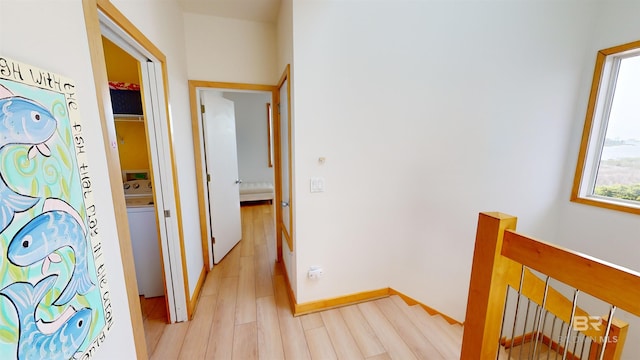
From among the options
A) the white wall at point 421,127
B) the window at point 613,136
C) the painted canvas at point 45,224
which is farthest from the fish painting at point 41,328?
the window at point 613,136

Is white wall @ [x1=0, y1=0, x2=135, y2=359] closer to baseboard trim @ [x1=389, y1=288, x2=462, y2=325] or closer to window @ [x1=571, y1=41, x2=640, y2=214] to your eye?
baseboard trim @ [x1=389, y1=288, x2=462, y2=325]

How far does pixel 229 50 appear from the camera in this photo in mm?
2449

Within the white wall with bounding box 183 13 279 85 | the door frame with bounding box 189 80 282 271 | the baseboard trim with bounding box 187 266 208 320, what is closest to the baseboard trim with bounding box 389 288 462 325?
the door frame with bounding box 189 80 282 271

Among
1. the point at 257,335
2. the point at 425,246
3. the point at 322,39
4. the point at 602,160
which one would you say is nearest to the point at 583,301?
the point at 602,160

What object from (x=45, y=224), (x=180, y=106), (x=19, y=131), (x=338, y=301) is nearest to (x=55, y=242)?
(x=45, y=224)

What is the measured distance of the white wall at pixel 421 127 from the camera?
6.15 ft

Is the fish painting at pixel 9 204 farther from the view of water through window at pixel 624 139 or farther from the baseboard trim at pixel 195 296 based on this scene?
the view of water through window at pixel 624 139

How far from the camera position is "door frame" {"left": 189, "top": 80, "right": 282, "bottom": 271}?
240cm

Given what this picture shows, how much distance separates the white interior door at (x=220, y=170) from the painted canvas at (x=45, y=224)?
76.6 inches

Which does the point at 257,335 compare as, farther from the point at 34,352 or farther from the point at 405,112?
the point at 405,112

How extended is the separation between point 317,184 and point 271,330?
49.6 inches

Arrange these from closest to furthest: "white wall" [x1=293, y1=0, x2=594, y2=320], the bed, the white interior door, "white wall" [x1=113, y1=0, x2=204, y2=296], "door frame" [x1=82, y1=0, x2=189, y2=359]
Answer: "door frame" [x1=82, y1=0, x2=189, y2=359], "white wall" [x1=113, y1=0, x2=204, y2=296], "white wall" [x1=293, y1=0, x2=594, y2=320], the white interior door, the bed

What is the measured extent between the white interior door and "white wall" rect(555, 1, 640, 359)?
4082 millimetres

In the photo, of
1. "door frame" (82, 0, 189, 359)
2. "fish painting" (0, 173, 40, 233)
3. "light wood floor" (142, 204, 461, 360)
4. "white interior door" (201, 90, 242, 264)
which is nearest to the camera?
"fish painting" (0, 173, 40, 233)
